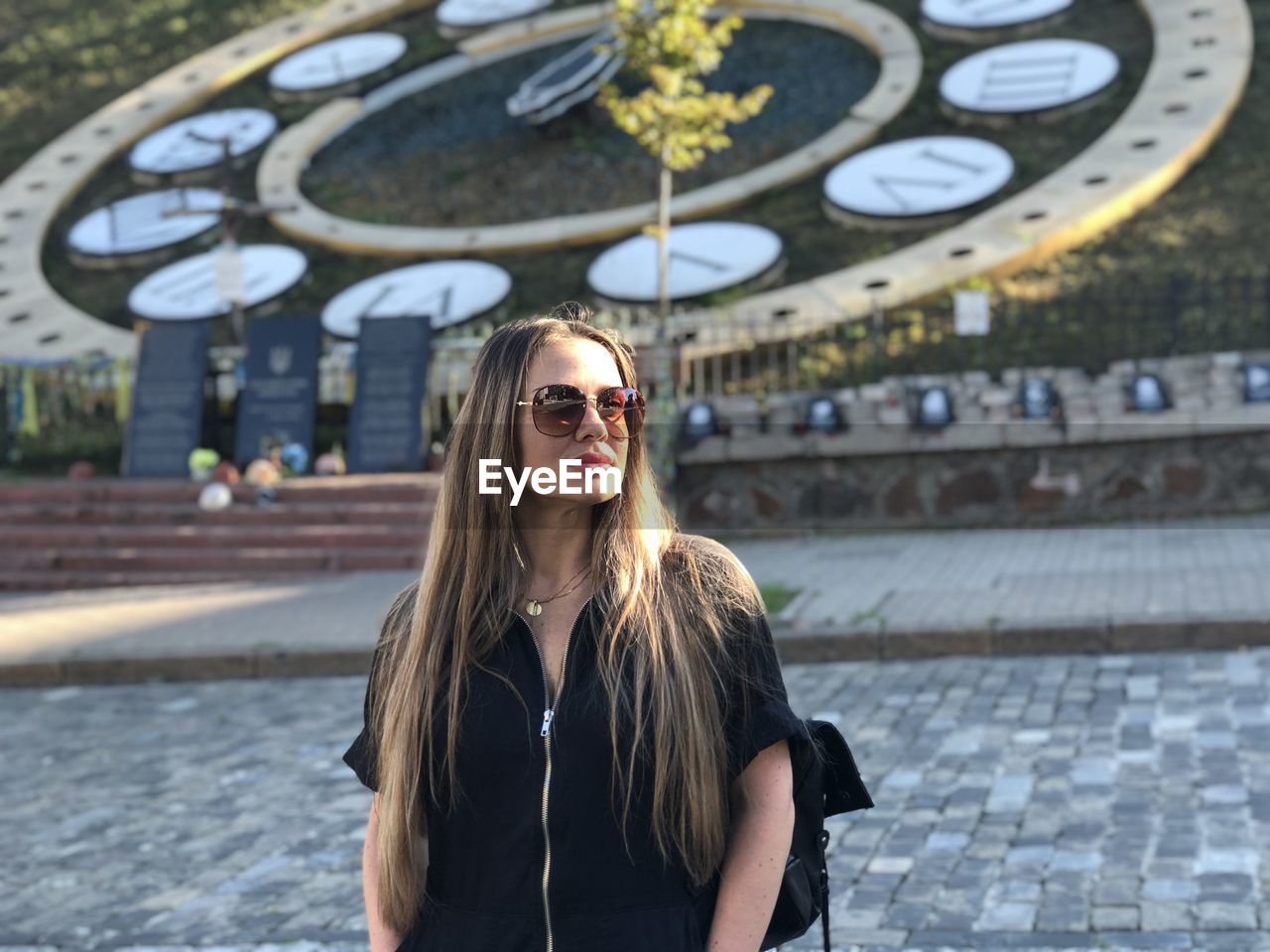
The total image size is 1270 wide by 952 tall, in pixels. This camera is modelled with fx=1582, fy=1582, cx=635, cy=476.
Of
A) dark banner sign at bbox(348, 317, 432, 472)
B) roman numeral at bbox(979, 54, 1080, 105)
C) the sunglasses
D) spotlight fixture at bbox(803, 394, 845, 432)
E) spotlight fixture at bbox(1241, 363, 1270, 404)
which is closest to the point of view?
the sunglasses

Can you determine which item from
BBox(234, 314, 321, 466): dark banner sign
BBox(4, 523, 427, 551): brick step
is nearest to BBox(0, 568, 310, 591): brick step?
BBox(4, 523, 427, 551): brick step

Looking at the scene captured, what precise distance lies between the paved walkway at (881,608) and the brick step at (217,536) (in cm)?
61

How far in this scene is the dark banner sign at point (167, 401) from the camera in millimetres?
16031

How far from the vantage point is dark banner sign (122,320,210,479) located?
1603 cm

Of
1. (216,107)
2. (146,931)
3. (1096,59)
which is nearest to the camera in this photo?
(146,931)

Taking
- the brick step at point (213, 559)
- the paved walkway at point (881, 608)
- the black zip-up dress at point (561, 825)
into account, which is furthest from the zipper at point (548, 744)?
the brick step at point (213, 559)

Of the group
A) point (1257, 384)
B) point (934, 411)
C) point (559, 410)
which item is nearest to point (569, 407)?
point (559, 410)

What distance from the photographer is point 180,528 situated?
1435 cm

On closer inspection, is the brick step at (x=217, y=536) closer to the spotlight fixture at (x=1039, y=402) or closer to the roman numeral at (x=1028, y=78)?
the spotlight fixture at (x=1039, y=402)

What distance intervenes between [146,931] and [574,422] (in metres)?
3.73

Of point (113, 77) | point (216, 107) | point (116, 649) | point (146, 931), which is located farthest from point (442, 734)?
point (113, 77)

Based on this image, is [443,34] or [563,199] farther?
[443,34]

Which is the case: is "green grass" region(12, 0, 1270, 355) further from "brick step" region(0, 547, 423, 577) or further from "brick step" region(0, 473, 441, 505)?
"brick step" region(0, 547, 423, 577)

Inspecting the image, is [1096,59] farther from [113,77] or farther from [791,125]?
[113,77]
